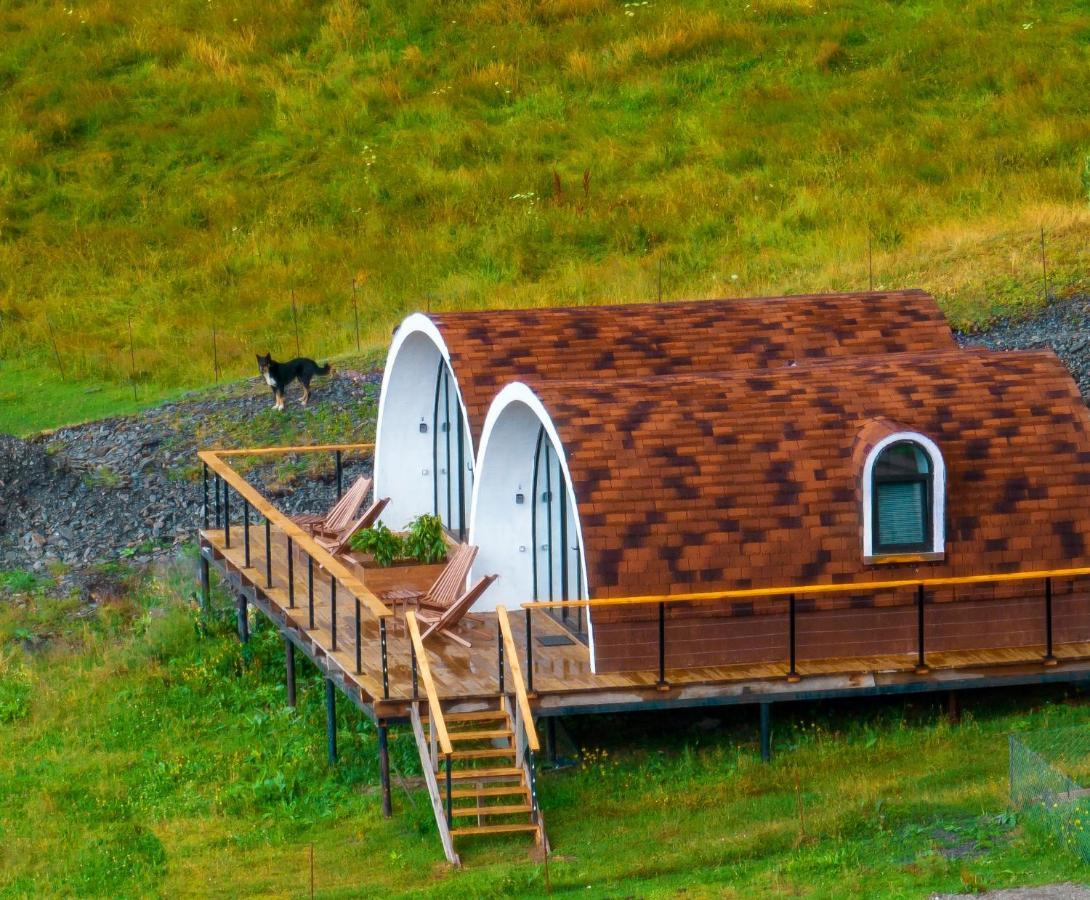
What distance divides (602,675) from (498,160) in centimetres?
2764

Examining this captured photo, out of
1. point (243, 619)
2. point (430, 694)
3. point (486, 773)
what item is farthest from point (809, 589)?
point (243, 619)

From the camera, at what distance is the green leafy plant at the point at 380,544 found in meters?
19.6

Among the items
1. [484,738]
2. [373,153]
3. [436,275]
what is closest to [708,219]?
[436,275]

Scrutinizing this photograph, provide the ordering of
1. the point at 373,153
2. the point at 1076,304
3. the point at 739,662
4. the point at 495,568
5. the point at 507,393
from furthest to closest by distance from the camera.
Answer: the point at 373,153, the point at 1076,304, the point at 495,568, the point at 507,393, the point at 739,662

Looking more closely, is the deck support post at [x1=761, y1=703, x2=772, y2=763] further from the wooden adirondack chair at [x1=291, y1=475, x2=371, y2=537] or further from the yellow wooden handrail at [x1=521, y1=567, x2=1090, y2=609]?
the wooden adirondack chair at [x1=291, y1=475, x2=371, y2=537]

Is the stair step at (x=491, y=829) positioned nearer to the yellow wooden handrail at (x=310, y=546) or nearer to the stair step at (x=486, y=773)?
the stair step at (x=486, y=773)

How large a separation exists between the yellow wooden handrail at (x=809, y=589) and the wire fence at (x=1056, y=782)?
1448mm

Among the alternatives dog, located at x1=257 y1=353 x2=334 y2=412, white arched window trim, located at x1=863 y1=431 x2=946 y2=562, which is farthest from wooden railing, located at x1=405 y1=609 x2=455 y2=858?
dog, located at x1=257 y1=353 x2=334 y2=412

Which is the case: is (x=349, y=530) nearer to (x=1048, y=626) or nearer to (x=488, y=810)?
(x=488, y=810)

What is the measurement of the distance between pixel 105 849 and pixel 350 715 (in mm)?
3415

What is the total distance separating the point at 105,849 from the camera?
1512 cm

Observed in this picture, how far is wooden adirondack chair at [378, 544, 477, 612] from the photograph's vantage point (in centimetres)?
1808

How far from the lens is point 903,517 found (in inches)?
656

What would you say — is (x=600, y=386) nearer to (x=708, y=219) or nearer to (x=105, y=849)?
(x=105, y=849)
